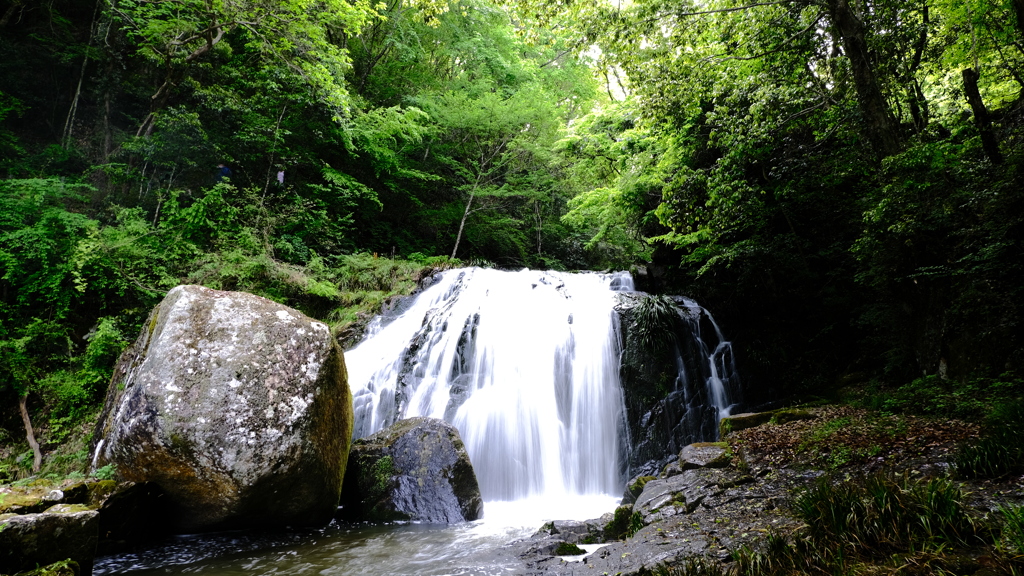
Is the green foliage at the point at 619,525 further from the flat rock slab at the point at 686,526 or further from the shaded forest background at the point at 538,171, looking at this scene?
the shaded forest background at the point at 538,171

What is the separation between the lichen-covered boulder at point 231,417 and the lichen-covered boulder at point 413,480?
20.8 inches

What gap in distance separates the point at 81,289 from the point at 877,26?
581 inches

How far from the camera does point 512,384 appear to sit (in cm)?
908

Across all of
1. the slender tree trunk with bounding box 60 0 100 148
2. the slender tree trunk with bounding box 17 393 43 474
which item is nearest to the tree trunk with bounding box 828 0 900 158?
the slender tree trunk with bounding box 17 393 43 474

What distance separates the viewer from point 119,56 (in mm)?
13523

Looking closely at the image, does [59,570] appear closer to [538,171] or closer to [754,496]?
[754,496]

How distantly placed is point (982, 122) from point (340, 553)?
9.48 m

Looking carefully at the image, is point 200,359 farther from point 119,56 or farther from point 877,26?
point 119,56

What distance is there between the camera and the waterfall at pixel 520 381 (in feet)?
26.6

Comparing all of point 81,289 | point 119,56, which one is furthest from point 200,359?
point 119,56

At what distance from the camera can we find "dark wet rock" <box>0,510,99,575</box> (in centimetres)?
340

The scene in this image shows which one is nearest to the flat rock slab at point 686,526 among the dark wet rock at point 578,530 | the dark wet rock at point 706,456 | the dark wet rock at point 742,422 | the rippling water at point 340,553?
the dark wet rock at point 578,530

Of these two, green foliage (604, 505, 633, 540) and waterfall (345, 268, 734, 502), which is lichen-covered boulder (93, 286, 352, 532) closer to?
waterfall (345, 268, 734, 502)

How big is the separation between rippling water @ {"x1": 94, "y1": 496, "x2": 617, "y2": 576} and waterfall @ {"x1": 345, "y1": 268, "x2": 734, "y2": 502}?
2213mm
